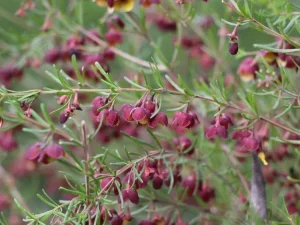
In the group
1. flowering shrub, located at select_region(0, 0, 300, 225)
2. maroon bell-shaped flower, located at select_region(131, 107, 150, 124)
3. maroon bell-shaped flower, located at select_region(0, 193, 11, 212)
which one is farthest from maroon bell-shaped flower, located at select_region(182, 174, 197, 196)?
maroon bell-shaped flower, located at select_region(0, 193, 11, 212)

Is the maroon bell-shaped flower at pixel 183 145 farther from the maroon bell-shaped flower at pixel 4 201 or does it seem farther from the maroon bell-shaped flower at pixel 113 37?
the maroon bell-shaped flower at pixel 4 201

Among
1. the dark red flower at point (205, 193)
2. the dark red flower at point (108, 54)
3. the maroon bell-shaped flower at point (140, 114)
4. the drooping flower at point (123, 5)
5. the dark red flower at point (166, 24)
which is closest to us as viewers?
the maroon bell-shaped flower at point (140, 114)

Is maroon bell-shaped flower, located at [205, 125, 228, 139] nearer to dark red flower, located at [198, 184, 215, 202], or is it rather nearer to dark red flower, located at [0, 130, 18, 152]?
dark red flower, located at [198, 184, 215, 202]

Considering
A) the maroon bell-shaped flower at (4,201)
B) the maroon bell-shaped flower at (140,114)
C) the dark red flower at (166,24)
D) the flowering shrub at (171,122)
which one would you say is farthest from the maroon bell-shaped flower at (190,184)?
the maroon bell-shaped flower at (4,201)

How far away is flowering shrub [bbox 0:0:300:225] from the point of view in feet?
3.15

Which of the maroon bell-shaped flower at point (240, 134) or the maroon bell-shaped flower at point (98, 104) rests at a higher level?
the maroon bell-shaped flower at point (98, 104)

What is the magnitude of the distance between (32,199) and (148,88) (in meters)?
1.34

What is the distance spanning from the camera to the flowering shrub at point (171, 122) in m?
0.96

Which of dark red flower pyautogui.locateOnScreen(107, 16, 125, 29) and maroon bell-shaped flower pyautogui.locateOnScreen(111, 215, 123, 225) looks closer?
maroon bell-shaped flower pyautogui.locateOnScreen(111, 215, 123, 225)

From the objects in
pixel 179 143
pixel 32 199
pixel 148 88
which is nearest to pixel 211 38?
pixel 179 143

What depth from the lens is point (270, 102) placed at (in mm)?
1375

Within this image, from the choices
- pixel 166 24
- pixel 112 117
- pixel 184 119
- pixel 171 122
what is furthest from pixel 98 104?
pixel 166 24

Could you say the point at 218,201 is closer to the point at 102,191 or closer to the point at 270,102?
the point at 270,102

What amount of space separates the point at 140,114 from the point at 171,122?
248mm
